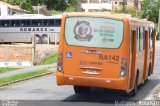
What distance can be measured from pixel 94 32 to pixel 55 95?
2893 mm

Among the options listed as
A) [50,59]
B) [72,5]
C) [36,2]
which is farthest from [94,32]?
[72,5]

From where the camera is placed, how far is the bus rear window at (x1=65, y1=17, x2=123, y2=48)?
659 inches

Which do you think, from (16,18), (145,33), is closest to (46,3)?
(16,18)

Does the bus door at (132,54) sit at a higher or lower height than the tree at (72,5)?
higher

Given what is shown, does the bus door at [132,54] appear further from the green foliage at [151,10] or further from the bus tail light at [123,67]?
the green foliage at [151,10]

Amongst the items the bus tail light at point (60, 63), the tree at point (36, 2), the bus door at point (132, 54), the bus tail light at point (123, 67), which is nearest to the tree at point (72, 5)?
the tree at point (36, 2)

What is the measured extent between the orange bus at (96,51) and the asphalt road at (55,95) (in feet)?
2.18

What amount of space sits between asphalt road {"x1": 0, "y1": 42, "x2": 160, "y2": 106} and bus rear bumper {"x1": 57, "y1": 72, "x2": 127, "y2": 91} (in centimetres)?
54

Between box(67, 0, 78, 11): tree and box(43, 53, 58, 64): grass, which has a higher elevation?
box(43, 53, 58, 64): grass

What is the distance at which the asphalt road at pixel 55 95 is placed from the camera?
650 inches

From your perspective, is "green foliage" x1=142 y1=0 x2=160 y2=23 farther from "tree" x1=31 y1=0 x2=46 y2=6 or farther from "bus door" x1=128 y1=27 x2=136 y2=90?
"bus door" x1=128 y1=27 x2=136 y2=90

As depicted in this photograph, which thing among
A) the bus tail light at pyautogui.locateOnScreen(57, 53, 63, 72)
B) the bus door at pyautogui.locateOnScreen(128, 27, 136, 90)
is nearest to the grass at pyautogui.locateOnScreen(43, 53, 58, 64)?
the bus door at pyautogui.locateOnScreen(128, 27, 136, 90)

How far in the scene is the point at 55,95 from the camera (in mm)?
18500

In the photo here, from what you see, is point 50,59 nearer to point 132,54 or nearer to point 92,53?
point 132,54
